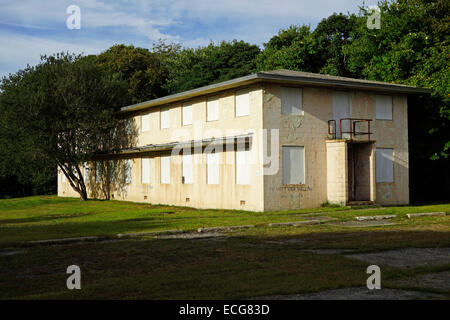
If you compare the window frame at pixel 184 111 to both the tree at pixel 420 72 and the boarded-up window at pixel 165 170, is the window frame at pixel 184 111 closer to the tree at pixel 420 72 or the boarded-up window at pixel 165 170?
the boarded-up window at pixel 165 170

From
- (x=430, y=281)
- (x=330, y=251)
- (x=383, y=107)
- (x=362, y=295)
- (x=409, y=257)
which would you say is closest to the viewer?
(x=362, y=295)

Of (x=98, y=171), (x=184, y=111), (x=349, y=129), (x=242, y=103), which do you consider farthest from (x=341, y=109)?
(x=98, y=171)

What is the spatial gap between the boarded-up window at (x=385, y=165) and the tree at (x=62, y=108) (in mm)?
15882

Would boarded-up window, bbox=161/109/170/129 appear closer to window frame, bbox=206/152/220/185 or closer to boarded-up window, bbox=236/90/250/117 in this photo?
window frame, bbox=206/152/220/185

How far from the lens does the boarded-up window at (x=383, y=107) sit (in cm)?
2780

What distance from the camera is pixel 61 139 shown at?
3409 centimetres

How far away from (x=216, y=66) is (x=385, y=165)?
29.5 metres

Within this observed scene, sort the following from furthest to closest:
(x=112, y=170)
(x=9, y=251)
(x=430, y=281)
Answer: (x=112, y=170) < (x=9, y=251) < (x=430, y=281)

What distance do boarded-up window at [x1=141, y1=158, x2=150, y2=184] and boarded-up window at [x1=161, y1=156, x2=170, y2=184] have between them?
1.86 m

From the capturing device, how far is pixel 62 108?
3366 cm

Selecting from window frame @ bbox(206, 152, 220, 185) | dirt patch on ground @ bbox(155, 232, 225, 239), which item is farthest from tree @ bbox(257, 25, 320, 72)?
dirt patch on ground @ bbox(155, 232, 225, 239)

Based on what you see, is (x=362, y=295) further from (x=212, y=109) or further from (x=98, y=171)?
(x=98, y=171)

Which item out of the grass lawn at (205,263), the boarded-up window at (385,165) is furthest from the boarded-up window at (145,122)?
A: the grass lawn at (205,263)
